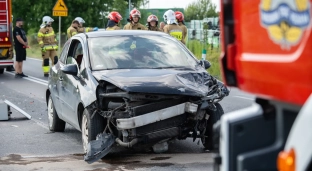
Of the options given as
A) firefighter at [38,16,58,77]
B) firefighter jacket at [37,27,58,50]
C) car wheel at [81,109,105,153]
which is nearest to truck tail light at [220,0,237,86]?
car wheel at [81,109,105,153]

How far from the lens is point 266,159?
4117mm

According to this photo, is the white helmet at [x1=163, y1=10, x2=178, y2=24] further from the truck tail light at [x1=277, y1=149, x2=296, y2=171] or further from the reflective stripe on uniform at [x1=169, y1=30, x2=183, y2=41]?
the truck tail light at [x1=277, y1=149, x2=296, y2=171]

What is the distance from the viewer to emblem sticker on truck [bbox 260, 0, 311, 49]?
3531mm

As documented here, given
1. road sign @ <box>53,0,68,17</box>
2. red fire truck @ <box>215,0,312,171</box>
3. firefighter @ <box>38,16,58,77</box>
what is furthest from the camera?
road sign @ <box>53,0,68,17</box>

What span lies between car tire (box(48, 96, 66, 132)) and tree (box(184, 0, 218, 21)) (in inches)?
2438

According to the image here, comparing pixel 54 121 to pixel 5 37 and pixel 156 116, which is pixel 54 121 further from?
pixel 5 37

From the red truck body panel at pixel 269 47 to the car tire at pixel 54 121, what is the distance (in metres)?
7.71

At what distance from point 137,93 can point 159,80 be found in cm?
39

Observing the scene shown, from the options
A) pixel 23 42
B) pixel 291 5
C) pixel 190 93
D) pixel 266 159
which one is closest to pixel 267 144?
pixel 266 159

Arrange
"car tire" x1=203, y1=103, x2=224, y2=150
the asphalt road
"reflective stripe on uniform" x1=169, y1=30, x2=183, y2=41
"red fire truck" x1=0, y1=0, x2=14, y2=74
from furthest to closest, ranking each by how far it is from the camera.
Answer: "red fire truck" x1=0, y1=0, x2=14, y2=74 < "reflective stripe on uniform" x1=169, y1=30, x2=183, y2=41 < "car tire" x1=203, y1=103, x2=224, y2=150 < the asphalt road

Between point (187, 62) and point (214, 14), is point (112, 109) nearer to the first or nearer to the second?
point (187, 62)

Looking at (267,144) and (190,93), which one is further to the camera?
(190,93)

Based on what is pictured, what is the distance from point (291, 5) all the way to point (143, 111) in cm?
529

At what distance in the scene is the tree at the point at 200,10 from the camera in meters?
74.8
